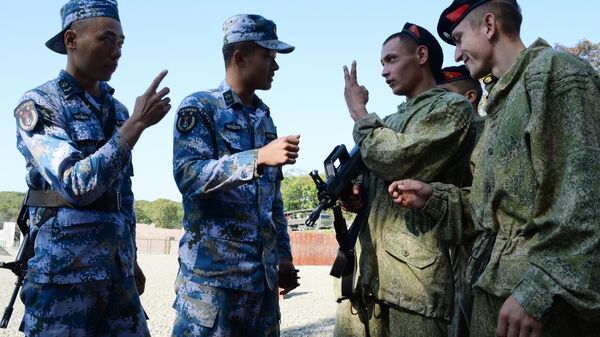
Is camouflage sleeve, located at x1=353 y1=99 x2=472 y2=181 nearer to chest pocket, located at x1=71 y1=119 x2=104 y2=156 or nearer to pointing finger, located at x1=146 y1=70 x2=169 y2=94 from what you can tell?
pointing finger, located at x1=146 y1=70 x2=169 y2=94

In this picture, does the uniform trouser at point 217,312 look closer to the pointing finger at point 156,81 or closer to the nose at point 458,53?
the pointing finger at point 156,81

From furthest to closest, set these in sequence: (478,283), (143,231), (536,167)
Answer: (143,231), (478,283), (536,167)

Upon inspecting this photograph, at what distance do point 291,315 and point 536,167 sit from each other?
9.22 meters

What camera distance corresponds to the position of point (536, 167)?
2.20m

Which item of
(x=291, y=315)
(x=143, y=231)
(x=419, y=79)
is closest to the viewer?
(x=419, y=79)

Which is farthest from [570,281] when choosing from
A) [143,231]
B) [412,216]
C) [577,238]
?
[143,231]

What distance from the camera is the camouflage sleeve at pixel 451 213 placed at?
3.09 meters

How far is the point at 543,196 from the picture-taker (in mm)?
2195

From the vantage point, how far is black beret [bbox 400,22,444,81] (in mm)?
3754

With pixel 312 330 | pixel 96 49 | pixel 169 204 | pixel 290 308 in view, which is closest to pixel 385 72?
pixel 96 49

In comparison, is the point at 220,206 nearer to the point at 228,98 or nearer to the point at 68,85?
the point at 228,98

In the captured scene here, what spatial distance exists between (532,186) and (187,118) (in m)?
1.80

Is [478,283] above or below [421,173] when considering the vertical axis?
below

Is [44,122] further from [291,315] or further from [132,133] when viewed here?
[291,315]
